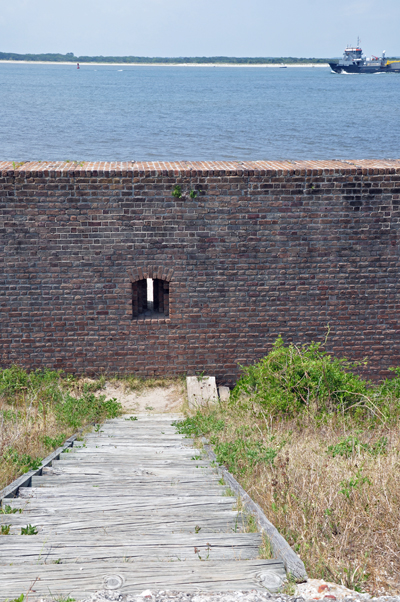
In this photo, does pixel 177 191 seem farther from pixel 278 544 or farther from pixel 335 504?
pixel 278 544

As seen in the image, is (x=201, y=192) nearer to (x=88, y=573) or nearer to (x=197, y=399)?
(x=197, y=399)

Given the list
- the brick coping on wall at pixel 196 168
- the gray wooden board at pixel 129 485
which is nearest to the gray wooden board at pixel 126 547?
the gray wooden board at pixel 129 485

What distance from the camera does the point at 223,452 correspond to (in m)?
4.62

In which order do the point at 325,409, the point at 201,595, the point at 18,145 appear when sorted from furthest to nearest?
the point at 18,145
the point at 325,409
the point at 201,595

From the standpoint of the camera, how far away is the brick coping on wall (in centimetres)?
730

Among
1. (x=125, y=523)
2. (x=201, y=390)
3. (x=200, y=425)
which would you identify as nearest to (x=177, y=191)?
Answer: (x=201, y=390)

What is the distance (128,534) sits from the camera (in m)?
2.96

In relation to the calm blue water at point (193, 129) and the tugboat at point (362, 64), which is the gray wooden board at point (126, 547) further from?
the tugboat at point (362, 64)

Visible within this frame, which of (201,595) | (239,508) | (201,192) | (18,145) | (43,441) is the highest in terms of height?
(18,145)

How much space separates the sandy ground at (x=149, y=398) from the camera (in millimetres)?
7551

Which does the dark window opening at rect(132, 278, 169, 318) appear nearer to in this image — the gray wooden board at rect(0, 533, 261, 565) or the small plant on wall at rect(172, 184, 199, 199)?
the small plant on wall at rect(172, 184, 199, 199)

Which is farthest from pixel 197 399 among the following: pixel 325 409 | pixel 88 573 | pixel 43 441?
pixel 88 573

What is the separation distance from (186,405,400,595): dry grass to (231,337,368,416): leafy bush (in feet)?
3.90

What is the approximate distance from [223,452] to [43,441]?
1.81m
